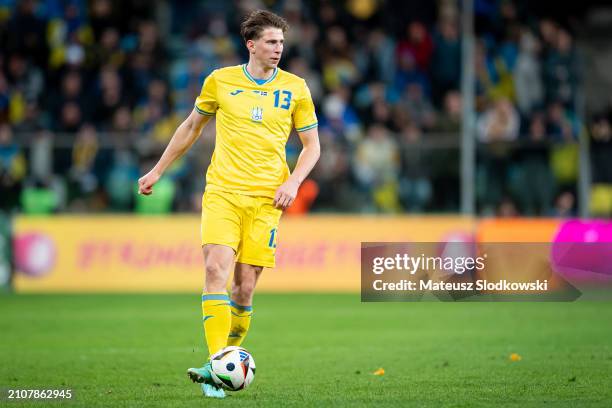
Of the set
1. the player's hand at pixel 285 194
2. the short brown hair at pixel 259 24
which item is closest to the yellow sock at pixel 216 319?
the player's hand at pixel 285 194

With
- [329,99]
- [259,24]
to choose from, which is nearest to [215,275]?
[259,24]

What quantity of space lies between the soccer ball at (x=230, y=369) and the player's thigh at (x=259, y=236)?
2.48 feet

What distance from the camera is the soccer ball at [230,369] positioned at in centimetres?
734

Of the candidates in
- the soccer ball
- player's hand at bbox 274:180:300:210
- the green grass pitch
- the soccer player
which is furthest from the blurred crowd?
the soccer ball

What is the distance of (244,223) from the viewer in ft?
26.0

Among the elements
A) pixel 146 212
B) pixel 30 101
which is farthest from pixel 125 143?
pixel 30 101

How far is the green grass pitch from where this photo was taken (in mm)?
7711

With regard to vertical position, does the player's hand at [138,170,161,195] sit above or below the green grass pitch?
above

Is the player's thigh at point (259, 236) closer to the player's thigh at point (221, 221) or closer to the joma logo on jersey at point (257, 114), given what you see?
the player's thigh at point (221, 221)

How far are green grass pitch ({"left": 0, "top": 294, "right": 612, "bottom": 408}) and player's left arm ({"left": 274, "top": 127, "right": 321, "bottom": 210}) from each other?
1281mm

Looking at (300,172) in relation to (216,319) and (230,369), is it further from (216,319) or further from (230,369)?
(230,369)

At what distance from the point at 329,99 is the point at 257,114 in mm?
12787

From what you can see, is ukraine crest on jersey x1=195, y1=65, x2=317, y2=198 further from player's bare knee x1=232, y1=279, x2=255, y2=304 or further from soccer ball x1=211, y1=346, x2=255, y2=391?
soccer ball x1=211, y1=346, x2=255, y2=391

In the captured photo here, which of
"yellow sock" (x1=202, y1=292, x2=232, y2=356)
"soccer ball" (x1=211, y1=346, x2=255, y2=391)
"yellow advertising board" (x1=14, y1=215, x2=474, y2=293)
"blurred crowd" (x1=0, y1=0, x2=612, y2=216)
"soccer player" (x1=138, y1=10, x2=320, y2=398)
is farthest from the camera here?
"blurred crowd" (x1=0, y1=0, x2=612, y2=216)
